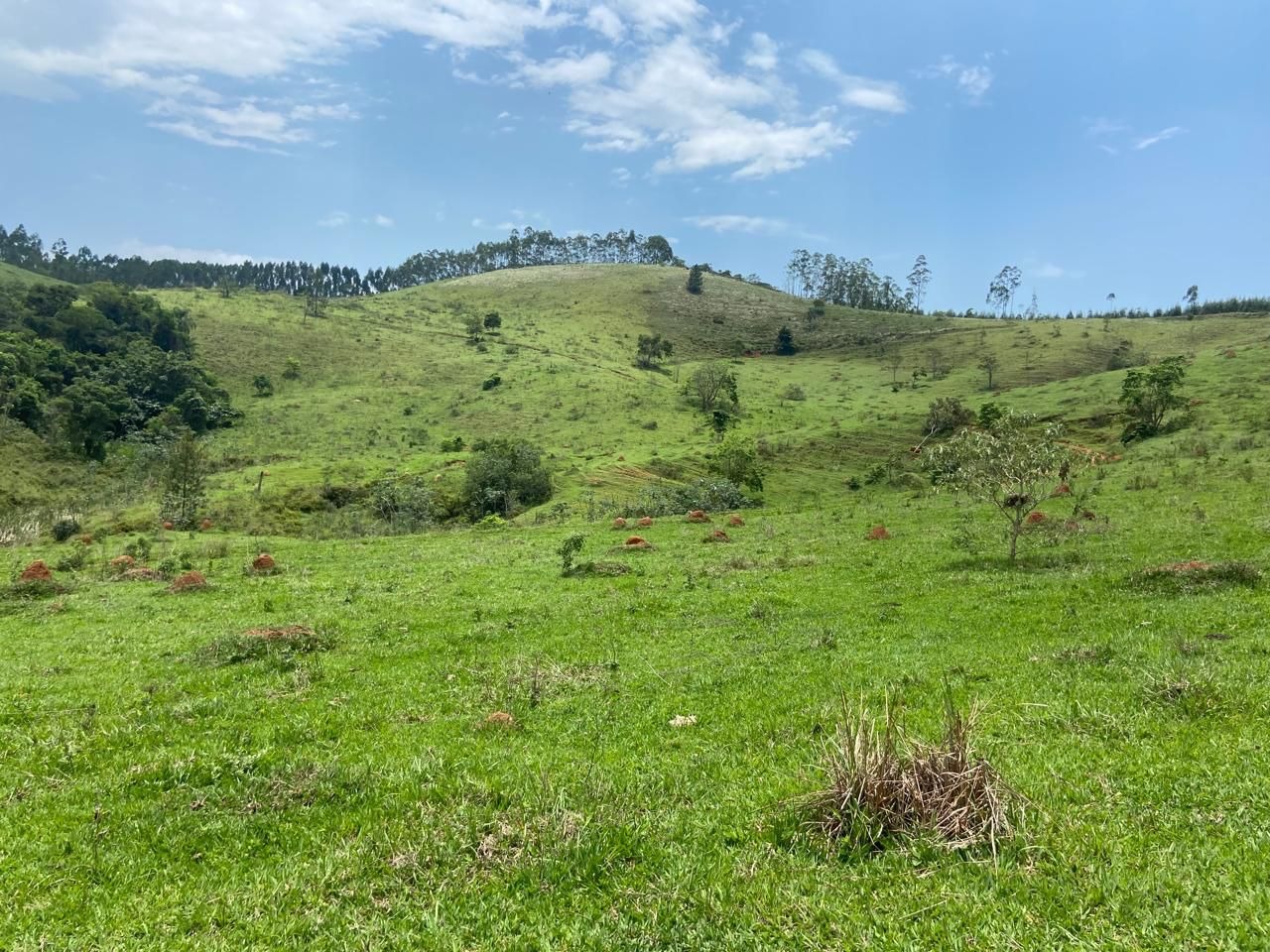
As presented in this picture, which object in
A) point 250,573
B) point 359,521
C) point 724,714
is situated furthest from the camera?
point 359,521

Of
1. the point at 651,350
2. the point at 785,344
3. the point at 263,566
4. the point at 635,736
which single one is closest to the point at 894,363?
the point at 785,344

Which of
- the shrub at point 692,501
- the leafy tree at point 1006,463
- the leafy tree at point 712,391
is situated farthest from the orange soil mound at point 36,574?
the leafy tree at point 712,391

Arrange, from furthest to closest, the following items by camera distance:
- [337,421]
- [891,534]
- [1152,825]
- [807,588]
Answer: [337,421] < [891,534] < [807,588] < [1152,825]

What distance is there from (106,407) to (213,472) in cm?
2845

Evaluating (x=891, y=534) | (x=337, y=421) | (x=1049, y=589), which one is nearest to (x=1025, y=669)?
(x=1049, y=589)

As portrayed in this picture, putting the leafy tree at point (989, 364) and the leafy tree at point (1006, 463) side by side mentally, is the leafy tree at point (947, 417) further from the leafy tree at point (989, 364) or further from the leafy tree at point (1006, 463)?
the leafy tree at point (1006, 463)

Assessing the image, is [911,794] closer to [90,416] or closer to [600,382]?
[600,382]

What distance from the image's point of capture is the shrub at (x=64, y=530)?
41.8m

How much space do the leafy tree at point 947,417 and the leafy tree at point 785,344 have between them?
66105 mm

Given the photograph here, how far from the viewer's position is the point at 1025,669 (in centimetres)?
1321

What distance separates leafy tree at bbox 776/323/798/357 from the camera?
14788cm

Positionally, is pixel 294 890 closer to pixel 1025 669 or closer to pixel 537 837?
pixel 537 837

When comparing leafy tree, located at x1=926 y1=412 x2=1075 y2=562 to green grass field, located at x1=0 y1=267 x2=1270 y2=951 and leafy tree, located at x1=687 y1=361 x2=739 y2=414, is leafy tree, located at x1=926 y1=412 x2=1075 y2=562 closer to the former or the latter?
green grass field, located at x1=0 y1=267 x2=1270 y2=951

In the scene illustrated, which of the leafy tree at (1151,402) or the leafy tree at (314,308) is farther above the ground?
the leafy tree at (314,308)
